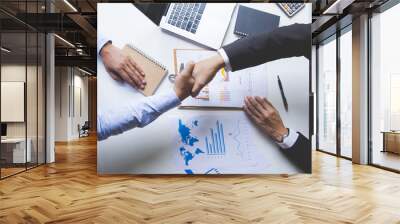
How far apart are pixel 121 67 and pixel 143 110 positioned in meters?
0.82

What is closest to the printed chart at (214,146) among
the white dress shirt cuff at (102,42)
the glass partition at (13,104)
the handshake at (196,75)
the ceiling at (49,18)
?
the handshake at (196,75)

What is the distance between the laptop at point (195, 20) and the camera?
20.3 feet

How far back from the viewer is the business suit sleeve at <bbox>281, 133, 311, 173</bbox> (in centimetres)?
627

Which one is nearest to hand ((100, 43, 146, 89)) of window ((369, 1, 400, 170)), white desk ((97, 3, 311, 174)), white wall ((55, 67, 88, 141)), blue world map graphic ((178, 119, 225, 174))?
white desk ((97, 3, 311, 174))

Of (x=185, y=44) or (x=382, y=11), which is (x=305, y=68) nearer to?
(x=185, y=44)

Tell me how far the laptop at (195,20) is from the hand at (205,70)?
0.77 ft

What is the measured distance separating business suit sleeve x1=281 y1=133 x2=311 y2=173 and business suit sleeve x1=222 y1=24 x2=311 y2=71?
4.71 feet

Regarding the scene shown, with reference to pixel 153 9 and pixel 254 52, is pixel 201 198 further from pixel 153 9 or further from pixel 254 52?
pixel 153 9

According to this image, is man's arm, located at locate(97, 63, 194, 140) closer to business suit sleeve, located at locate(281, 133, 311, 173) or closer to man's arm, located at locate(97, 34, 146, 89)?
man's arm, located at locate(97, 34, 146, 89)

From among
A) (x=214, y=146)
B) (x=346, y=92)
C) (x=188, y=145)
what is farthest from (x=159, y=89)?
(x=346, y=92)

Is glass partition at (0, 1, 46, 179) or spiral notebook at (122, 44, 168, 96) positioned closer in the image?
spiral notebook at (122, 44, 168, 96)

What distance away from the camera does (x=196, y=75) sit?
6.25 meters

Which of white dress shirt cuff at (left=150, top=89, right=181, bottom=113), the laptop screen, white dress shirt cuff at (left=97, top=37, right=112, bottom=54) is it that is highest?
the laptop screen

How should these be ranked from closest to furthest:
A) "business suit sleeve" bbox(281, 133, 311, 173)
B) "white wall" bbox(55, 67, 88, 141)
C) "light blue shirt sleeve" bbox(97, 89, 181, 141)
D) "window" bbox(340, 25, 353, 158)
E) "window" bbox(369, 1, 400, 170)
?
1. "light blue shirt sleeve" bbox(97, 89, 181, 141)
2. "business suit sleeve" bbox(281, 133, 311, 173)
3. "window" bbox(369, 1, 400, 170)
4. "window" bbox(340, 25, 353, 158)
5. "white wall" bbox(55, 67, 88, 141)
